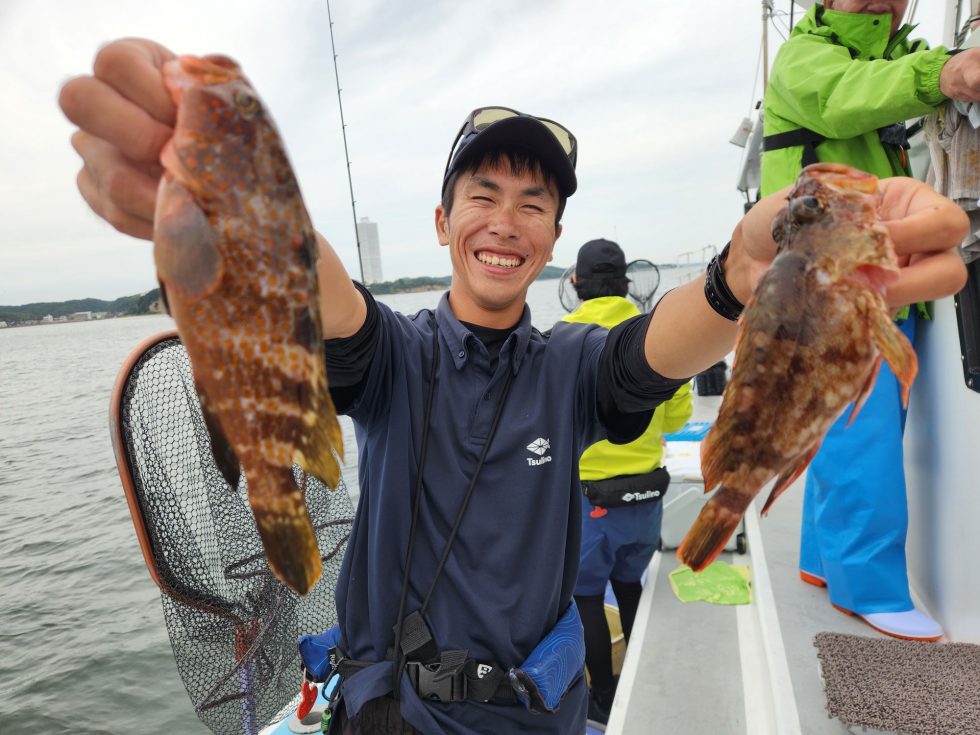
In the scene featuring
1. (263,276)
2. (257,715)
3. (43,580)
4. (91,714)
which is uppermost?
(263,276)

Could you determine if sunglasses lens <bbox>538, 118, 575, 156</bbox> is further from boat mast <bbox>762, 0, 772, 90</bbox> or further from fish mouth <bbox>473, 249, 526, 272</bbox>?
boat mast <bbox>762, 0, 772, 90</bbox>

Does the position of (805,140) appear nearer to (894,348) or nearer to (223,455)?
(894,348)

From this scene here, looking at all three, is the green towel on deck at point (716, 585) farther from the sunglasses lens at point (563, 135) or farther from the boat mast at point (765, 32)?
the boat mast at point (765, 32)

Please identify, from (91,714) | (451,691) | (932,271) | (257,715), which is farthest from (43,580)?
(932,271)

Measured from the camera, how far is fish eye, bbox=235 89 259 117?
1.25 metres

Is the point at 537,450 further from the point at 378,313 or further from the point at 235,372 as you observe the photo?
the point at 235,372

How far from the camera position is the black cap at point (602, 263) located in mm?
4824

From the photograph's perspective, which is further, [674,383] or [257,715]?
[257,715]

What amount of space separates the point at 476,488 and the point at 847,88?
7.53 ft

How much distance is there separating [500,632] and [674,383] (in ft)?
3.50

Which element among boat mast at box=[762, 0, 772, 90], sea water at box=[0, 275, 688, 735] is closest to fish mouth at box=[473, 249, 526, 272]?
sea water at box=[0, 275, 688, 735]

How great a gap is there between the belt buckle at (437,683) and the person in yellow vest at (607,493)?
2.60 meters

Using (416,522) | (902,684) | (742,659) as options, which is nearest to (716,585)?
(742,659)

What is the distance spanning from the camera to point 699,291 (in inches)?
77.3
